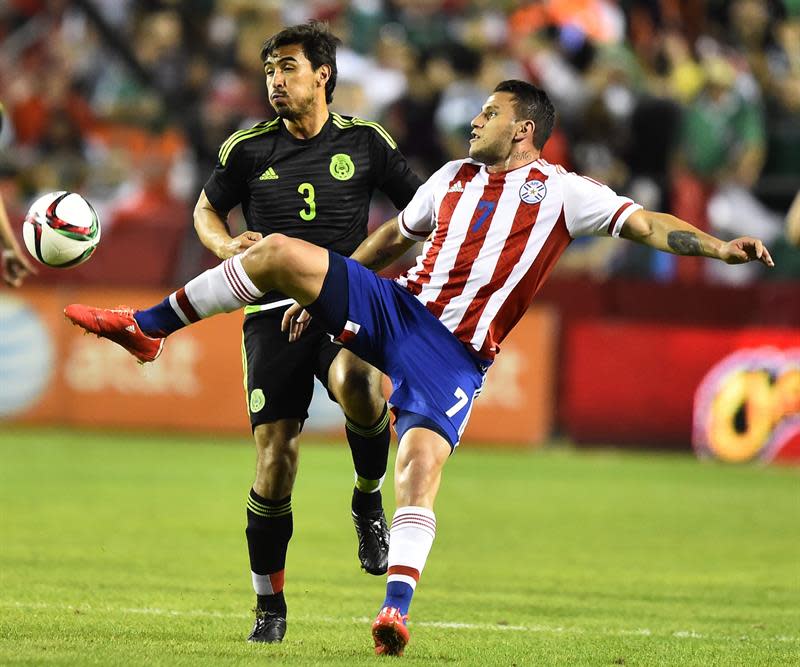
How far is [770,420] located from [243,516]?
6.59 metres

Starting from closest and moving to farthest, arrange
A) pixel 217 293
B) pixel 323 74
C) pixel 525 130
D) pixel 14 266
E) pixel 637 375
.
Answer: pixel 217 293 → pixel 525 130 → pixel 323 74 → pixel 14 266 → pixel 637 375

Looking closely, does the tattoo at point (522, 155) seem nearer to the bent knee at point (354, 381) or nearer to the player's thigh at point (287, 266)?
the player's thigh at point (287, 266)

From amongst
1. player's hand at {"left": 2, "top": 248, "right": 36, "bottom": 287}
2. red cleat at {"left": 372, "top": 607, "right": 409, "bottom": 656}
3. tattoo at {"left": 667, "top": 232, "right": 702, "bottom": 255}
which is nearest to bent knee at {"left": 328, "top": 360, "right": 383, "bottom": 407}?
red cleat at {"left": 372, "top": 607, "right": 409, "bottom": 656}

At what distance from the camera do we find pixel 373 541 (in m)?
7.32

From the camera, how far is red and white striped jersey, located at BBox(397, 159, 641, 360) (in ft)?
20.8

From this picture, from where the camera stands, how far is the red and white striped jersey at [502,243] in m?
6.33

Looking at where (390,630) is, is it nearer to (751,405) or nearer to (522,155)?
(522,155)

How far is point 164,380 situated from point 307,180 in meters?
9.60

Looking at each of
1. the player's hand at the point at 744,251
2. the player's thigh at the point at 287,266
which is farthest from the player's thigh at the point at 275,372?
the player's hand at the point at 744,251

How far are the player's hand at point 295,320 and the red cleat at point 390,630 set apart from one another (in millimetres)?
1459

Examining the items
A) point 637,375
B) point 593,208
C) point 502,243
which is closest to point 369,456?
point 502,243

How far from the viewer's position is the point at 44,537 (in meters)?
9.70

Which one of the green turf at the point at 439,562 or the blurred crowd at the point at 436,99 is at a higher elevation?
the blurred crowd at the point at 436,99

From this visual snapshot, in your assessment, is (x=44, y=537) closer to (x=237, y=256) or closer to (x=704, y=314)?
(x=237, y=256)
